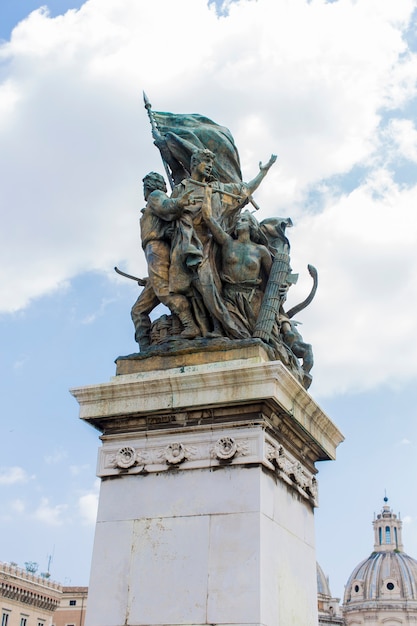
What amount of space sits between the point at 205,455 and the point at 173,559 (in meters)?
1.01

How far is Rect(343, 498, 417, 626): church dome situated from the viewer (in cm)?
14888

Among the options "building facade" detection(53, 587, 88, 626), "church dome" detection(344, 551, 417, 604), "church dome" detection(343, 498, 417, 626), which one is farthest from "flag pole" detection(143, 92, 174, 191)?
"church dome" detection(344, 551, 417, 604)

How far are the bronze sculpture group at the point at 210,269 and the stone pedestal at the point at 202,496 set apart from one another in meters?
0.54

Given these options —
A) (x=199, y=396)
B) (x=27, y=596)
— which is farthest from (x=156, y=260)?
(x=27, y=596)

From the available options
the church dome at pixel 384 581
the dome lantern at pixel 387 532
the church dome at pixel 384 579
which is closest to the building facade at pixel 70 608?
the church dome at pixel 384 581

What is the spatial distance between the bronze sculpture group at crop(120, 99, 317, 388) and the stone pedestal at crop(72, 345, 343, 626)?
54cm

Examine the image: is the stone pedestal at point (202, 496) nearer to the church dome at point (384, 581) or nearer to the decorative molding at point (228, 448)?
the decorative molding at point (228, 448)

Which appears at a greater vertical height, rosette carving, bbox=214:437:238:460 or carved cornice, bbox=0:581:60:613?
carved cornice, bbox=0:581:60:613

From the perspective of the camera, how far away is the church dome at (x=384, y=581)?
149 m

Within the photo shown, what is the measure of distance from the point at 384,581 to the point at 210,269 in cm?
15753

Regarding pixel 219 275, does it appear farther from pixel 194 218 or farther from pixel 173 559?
pixel 173 559

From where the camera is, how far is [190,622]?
730 cm

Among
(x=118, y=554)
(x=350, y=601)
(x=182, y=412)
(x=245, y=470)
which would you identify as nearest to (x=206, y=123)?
(x=182, y=412)

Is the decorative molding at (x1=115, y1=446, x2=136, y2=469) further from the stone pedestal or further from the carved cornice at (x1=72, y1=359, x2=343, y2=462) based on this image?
the carved cornice at (x1=72, y1=359, x2=343, y2=462)
